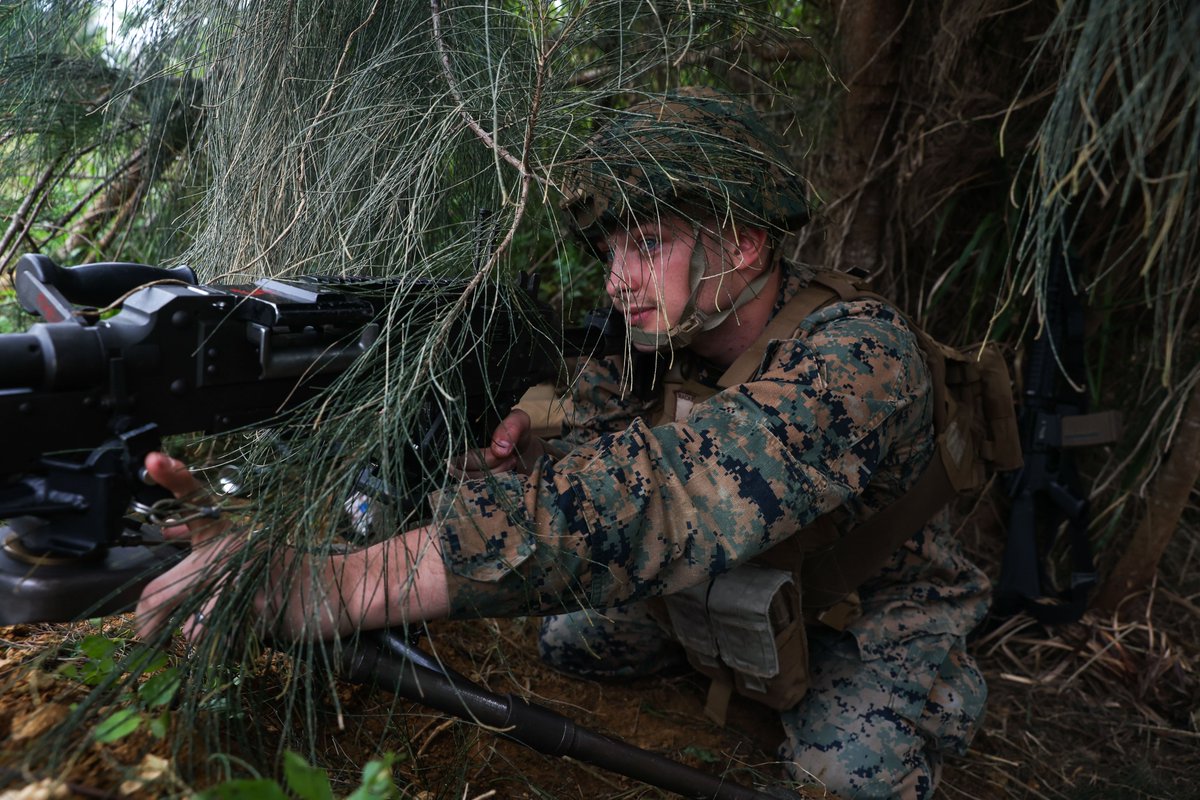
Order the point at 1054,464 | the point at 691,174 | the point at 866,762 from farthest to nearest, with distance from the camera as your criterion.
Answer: the point at 1054,464
the point at 866,762
the point at 691,174

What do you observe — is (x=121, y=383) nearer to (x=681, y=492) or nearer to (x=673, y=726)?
(x=681, y=492)

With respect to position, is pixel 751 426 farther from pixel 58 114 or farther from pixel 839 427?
pixel 58 114

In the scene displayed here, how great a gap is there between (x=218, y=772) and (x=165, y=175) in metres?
2.34

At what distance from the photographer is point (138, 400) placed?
133cm

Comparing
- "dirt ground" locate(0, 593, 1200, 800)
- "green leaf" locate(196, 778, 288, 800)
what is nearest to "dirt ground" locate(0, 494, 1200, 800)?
"dirt ground" locate(0, 593, 1200, 800)

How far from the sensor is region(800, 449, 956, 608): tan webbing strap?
2344 mm

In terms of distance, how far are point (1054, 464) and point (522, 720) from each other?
8.12 feet

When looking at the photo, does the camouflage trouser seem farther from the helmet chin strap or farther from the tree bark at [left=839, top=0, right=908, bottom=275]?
the tree bark at [left=839, top=0, right=908, bottom=275]

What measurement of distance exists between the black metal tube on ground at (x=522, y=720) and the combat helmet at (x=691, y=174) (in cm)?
86

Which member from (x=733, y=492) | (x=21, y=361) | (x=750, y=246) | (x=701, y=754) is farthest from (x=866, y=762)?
(x=21, y=361)

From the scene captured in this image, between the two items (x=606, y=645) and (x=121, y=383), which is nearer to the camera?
(x=121, y=383)

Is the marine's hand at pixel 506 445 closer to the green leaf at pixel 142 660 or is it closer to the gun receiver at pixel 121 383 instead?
the gun receiver at pixel 121 383

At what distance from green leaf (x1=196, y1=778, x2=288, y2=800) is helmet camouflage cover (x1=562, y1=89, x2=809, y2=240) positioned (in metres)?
1.12

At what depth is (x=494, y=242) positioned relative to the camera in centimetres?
167
